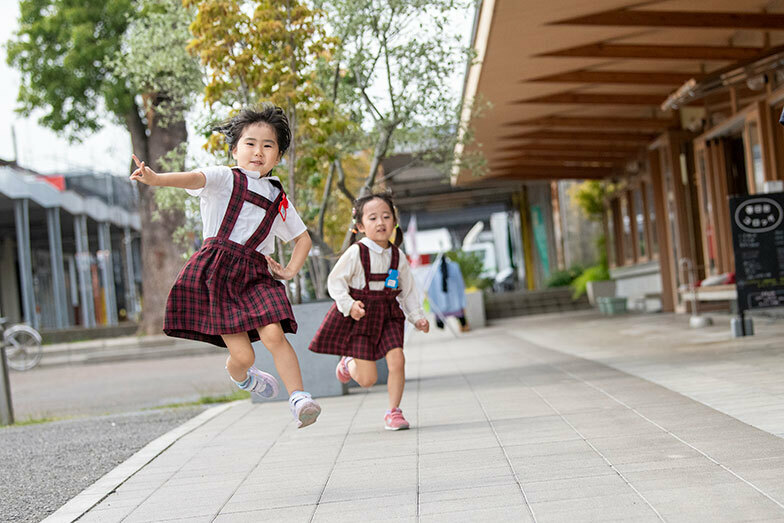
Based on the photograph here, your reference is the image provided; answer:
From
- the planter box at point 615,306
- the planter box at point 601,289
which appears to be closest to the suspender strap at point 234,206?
the planter box at point 615,306

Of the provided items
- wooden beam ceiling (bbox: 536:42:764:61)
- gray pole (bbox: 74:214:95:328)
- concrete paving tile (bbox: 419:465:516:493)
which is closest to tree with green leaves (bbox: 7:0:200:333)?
gray pole (bbox: 74:214:95:328)

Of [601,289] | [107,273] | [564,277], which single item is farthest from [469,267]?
[107,273]

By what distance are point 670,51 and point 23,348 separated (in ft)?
45.0

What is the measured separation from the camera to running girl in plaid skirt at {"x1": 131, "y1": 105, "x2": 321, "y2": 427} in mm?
3840

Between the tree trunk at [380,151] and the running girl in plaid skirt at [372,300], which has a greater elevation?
the tree trunk at [380,151]

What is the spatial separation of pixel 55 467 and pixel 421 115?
199 inches

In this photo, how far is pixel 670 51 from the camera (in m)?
11.5

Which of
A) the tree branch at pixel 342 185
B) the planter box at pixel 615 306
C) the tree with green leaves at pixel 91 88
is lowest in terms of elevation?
the planter box at pixel 615 306

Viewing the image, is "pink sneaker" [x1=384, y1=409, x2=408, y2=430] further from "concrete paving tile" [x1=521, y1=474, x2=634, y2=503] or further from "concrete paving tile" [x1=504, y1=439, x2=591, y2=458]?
"concrete paving tile" [x1=521, y1=474, x2=634, y2=503]

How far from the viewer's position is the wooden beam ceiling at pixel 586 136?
16.5 meters

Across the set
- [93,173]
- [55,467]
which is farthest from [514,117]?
[93,173]

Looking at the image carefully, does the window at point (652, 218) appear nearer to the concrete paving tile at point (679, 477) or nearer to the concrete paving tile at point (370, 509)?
the concrete paving tile at point (679, 477)

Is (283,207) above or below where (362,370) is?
above

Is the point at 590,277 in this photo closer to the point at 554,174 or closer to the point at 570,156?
the point at 554,174
